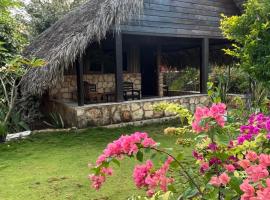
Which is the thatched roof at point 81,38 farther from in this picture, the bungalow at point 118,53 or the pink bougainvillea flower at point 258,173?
the pink bougainvillea flower at point 258,173

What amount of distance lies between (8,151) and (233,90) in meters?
10.3

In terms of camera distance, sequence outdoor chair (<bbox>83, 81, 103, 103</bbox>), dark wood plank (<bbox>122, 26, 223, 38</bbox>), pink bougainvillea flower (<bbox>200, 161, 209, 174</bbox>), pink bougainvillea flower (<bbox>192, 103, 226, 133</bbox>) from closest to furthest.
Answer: pink bougainvillea flower (<bbox>192, 103, 226, 133</bbox>)
pink bougainvillea flower (<bbox>200, 161, 209, 174</bbox>)
dark wood plank (<bbox>122, 26, 223, 38</bbox>)
outdoor chair (<bbox>83, 81, 103, 103</bbox>)

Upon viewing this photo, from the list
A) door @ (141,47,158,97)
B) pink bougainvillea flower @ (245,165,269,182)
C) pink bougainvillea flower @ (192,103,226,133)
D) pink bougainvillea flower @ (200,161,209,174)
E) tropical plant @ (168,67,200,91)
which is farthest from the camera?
tropical plant @ (168,67,200,91)

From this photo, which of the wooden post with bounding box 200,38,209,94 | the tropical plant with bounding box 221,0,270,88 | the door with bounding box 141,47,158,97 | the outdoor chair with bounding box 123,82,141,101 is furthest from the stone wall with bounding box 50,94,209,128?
the door with bounding box 141,47,158,97

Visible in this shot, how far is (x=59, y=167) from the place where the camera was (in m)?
4.96

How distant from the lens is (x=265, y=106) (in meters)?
4.34

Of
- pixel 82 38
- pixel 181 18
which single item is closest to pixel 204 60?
pixel 181 18

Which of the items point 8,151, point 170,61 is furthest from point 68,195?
point 170,61

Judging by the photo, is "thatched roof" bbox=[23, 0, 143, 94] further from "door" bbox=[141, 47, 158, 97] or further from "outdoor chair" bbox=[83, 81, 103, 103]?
"door" bbox=[141, 47, 158, 97]

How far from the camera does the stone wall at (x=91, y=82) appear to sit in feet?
36.2

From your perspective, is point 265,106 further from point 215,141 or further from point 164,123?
point 164,123

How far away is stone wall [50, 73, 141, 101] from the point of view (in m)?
11.0

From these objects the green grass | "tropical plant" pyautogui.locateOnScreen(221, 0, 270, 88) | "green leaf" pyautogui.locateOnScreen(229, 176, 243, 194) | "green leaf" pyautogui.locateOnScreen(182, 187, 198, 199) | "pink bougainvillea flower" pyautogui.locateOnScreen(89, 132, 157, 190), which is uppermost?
"tropical plant" pyautogui.locateOnScreen(221, 0, 270, 88)

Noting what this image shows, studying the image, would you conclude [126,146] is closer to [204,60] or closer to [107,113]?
[107,113]
